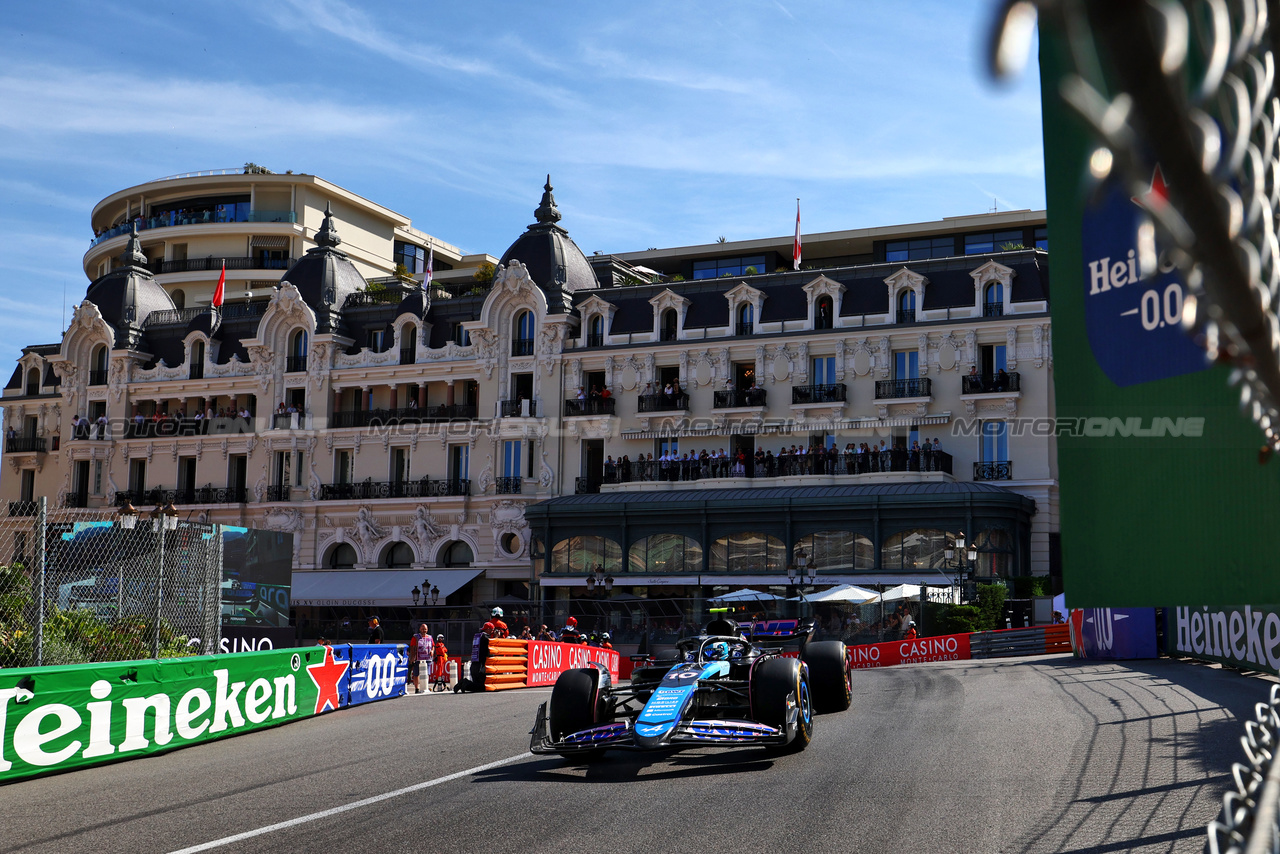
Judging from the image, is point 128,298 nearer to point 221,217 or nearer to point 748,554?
point 221,217

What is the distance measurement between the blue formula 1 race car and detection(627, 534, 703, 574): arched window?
32152mm

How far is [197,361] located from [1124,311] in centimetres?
5415

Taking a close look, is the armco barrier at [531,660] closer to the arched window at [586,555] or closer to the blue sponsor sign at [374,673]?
the blue sponsor sign at [374,673]

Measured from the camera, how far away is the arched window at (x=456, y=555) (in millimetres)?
51406

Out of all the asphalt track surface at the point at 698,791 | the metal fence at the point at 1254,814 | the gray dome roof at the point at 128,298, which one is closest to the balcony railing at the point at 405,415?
the gray dome roof at the point at 128,298

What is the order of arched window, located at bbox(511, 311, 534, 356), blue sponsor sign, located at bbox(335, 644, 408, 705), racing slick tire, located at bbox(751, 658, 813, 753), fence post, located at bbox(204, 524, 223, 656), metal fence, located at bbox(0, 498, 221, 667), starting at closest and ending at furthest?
racing slick tire, located at bbox(751, 658, 813, 753), metal fence, located at bbox(0, 498, 221, 667), fence post, located at bbox(204, 524, 223, 656), blue sponsor sign, located at bbox(335, 644, 408, 705), arched window, located at bbox(511, 311, 534, 356)

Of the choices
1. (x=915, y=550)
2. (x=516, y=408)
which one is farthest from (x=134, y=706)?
(x=516, y=408)

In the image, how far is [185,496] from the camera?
5681 centimetres

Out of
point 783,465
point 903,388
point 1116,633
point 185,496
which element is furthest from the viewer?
point 185,496

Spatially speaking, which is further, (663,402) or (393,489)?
(393,489)

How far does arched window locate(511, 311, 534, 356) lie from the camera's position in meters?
52.2

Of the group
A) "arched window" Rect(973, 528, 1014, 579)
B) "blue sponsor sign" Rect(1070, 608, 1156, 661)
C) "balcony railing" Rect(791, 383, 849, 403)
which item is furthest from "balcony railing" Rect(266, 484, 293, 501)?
"blue sponsor sign" Rect(1070, 608, 1156, 661)

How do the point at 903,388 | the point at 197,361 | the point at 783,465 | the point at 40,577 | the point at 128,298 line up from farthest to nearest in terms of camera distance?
the point at 128,298, the point at 197,361, the point at 783,465, the point at 903,388, the point at 40,577
